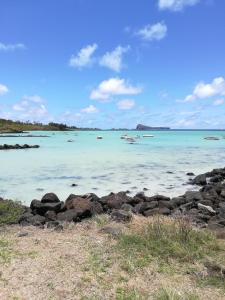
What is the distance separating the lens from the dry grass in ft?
16.4

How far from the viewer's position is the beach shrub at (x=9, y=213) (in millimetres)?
8672

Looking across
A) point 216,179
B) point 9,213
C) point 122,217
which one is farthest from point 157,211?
point 216,179

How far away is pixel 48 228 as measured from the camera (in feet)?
28.0

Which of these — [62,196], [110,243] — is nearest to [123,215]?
[110,243]

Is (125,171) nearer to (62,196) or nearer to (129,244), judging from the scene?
(62,196)

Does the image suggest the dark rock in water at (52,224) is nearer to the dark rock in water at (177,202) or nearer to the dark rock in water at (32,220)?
the dark rock in water at (32,220)

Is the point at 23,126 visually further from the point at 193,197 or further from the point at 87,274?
the point at 87,274

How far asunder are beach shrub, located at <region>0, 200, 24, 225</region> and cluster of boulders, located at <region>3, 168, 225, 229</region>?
0.17 meters

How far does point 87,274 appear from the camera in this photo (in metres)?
5.61

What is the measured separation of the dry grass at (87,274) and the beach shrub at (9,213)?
142cm

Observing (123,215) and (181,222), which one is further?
(123,215)

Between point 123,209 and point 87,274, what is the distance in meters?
5.36

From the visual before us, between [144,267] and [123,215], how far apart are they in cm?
313

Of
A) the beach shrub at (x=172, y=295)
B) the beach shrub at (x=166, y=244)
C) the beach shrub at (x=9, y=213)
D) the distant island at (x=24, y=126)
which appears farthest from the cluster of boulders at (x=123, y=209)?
the distant island at (x=24, y=126)
